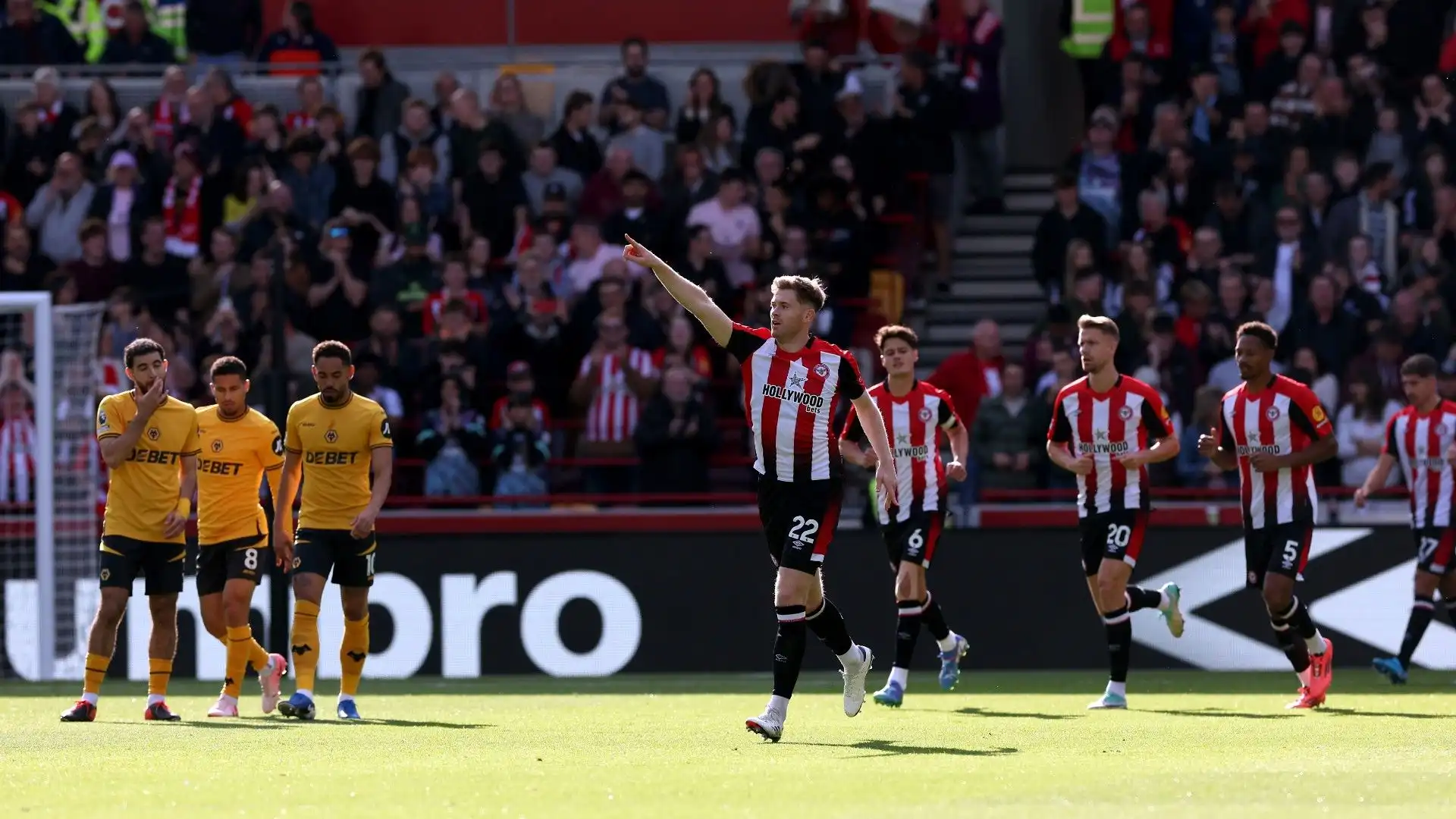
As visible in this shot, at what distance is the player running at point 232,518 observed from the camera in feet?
45.5

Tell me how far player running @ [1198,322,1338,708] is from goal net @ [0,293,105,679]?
9.44 metres

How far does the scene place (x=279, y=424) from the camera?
59.6ft

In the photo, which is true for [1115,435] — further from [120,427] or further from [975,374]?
[120,427]

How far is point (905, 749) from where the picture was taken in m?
10.8

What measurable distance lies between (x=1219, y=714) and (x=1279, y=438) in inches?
72.2

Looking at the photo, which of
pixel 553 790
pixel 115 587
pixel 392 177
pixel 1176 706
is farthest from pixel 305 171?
pixel 553 790

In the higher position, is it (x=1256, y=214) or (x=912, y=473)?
(x=1256, y=214)

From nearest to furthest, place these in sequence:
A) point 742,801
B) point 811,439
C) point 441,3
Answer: point 742,801, point 811,439, point 441,3

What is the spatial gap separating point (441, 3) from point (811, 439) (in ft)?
53.3

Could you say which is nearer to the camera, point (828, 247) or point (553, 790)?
point (553, 790)

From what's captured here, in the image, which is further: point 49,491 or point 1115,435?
point 49,491

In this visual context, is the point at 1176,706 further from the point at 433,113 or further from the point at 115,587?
the point at 433,113

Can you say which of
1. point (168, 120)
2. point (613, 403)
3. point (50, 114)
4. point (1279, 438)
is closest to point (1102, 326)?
point (1279, 438)

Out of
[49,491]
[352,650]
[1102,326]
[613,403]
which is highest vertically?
[1102,326]
